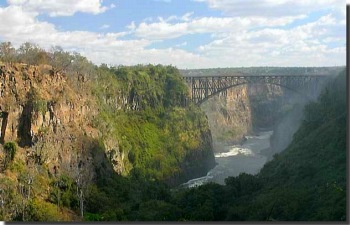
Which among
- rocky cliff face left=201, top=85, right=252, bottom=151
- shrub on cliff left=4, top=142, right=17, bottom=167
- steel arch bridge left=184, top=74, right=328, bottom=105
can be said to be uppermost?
steel arch bridge left=184, top=74, right=328, bottom=105

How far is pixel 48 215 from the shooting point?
1981 cm

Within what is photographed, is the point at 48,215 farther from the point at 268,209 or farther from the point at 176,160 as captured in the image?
the point at 176,160

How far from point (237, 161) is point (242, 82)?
7.25 meters

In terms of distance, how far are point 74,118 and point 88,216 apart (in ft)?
23.6

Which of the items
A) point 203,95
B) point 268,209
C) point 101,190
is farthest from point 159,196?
point 203,95

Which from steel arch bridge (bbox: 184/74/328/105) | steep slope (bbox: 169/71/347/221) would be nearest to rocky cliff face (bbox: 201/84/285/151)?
steel arch bridge (bbox: 184/74/328/105)

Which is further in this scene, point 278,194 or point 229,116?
point 229,116

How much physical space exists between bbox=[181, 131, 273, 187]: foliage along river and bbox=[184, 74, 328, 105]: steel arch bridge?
6.25 metres

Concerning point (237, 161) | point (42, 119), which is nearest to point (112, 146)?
point (42, 119)

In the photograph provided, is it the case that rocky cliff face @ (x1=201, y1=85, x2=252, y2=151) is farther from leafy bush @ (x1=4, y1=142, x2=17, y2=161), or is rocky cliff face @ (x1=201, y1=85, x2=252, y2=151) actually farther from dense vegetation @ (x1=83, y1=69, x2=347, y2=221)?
leafy bush @ (x1=4, y1=142, x2=17, y2=161)

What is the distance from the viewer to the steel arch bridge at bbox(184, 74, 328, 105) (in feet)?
141

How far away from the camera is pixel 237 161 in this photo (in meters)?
45.2

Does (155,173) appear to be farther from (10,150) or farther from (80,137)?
(10,150)

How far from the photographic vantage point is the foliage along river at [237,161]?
37.6 metres
